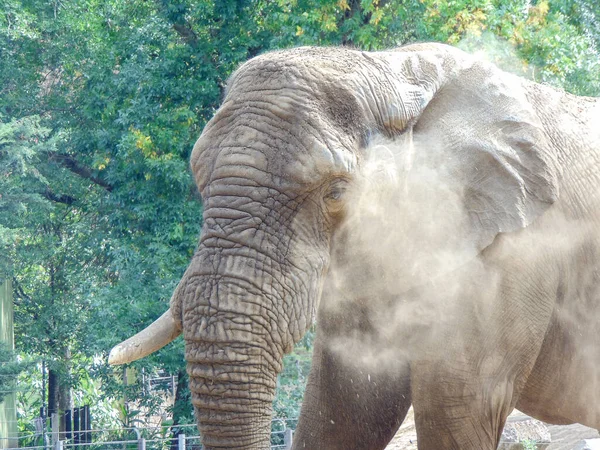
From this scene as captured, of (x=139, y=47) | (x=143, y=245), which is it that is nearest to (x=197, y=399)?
(x=143, y=245)

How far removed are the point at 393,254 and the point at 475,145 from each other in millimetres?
586

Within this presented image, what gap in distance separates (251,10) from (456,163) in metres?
13.5

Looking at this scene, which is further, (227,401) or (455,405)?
(455,405)

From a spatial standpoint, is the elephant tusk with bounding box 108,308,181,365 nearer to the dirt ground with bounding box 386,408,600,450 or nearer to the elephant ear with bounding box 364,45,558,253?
the elephant ear with bounding box 364,45,558,253

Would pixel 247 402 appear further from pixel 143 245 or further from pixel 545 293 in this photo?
pixel 143 245

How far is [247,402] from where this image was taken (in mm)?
3584

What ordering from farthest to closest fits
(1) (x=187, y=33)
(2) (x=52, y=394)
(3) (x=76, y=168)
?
(2) (x=52, y=394) → (3) (x=76, y=168) → (1) (x=187, y=33)

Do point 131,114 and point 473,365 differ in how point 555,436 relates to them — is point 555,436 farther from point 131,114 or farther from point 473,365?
point 131,114

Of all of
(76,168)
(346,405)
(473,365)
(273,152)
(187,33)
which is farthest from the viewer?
(76,168)

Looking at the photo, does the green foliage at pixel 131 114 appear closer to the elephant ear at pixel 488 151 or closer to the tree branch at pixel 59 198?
the tree branch at pixel 59 198

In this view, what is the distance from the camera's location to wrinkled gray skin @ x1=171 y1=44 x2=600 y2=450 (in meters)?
3.65

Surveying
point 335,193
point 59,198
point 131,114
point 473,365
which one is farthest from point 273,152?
point 59,198

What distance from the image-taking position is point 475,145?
14.2 ft

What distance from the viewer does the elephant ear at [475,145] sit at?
4.29 m
